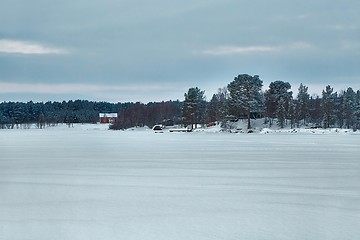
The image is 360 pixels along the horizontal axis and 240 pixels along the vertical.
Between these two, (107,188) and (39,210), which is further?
(107,188)

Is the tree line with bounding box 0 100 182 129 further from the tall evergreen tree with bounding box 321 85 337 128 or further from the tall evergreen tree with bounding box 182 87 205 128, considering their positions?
the tall evergreen tree with bounding box 321 85 337 128

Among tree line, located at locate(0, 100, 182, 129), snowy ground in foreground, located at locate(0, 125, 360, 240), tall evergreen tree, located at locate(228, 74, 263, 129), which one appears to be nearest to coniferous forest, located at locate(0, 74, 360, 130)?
→ tall evergreen tree, located at locate(228, 74, 263, 129)

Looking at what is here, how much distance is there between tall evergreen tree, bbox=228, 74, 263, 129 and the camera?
69188 millimetres

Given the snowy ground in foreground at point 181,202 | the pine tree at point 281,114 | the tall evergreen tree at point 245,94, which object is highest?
the tall evergreen tree at point 245,94

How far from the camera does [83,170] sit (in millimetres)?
14148

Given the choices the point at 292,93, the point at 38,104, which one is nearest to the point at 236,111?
the point at 292,93

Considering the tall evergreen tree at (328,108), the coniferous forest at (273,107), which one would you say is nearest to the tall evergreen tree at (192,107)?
the coniferous forest at (273,107)

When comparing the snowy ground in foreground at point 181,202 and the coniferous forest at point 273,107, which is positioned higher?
the coniferous forest at point 273,107

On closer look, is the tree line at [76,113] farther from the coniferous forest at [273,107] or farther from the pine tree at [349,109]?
the pine tree at [349,109]

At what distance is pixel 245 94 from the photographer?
2778 inches

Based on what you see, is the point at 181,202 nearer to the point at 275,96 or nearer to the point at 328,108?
the point at 328,108

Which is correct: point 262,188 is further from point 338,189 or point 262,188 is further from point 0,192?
point 0,192

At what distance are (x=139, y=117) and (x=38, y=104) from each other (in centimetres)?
6168

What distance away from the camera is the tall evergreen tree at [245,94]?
69.2 m
